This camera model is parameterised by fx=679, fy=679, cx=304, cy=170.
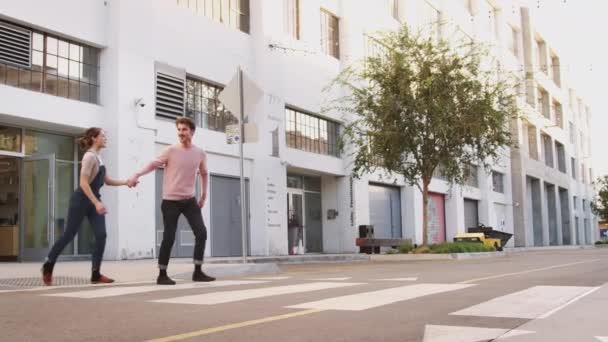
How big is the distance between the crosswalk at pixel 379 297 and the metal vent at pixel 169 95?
12753mm

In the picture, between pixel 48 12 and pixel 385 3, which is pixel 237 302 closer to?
pixel 48 12

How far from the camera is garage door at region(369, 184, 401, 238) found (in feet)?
106

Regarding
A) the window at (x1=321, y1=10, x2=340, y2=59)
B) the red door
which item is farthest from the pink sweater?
the red door

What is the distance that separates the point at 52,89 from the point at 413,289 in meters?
12.8

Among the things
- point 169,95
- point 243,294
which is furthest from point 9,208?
point 243,294

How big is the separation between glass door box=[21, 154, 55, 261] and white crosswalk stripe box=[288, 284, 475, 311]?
467 inches

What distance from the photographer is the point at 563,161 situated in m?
68.9

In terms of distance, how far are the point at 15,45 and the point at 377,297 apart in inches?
517

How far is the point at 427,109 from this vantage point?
885 inches

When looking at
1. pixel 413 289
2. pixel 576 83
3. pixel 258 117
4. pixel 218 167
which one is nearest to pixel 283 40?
pixel 258 117

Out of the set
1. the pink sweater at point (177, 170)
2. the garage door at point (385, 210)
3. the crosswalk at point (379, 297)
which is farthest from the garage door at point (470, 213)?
the pink sweater at point (177, 170)

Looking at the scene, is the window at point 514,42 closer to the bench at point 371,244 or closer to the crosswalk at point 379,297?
the bench at point 371,244

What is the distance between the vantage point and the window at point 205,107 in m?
21.4

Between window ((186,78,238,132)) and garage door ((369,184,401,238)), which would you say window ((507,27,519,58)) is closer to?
garage door ((369,184,401,238))
